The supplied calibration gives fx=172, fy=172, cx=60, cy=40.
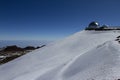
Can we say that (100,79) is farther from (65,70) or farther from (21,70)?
(21,70)

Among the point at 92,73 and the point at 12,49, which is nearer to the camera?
the point at 92,73

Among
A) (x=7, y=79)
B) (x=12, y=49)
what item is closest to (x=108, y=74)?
(x=7, y=79)

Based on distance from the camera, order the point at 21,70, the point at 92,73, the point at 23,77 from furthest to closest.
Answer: the point at 21,70 < the point at 23,77 < the point at 92,73

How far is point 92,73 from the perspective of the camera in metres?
18.5

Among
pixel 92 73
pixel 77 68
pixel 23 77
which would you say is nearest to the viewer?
pixel 92 73

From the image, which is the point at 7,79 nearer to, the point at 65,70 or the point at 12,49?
the point at 65,70

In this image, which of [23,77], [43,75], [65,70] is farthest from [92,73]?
[23,77]

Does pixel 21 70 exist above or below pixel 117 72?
below

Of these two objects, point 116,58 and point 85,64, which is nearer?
point 116,58

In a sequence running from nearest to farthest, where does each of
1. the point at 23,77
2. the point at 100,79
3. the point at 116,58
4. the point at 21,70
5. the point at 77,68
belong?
the point at 100,79 < the point at 116,58 < the point at 77,68 < the point at 23,77 < the point at 21,70

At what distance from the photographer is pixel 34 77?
78.6 feet

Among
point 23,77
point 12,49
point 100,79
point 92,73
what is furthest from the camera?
point 12,49

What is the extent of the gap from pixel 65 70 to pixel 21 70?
31.0 ft

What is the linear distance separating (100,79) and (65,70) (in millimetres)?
8292
